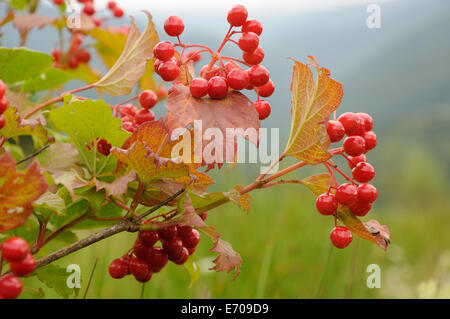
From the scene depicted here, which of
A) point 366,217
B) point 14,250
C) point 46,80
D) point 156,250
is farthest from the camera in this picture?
point 366,217

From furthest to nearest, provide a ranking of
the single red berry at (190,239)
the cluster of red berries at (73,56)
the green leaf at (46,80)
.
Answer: the cluster of red berries at (73,56) < the green leaf at (46,80) < the single red berry at (190,239)

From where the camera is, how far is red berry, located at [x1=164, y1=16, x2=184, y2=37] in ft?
1.79

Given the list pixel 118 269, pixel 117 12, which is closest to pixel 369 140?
pixel 118 269

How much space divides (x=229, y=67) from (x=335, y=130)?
137 millimetres

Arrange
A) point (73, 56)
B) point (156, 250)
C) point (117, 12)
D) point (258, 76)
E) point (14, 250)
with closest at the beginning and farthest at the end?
point (14, 250)
point (258, 76)
point (156, 250)
point (73, 56)
point (117, 12)

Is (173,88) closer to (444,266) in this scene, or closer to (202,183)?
(202,183)

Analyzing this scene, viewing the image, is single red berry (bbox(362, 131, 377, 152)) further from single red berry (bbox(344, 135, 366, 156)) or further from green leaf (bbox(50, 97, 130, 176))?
green leaf (bbox(50, 97, 130, 176))

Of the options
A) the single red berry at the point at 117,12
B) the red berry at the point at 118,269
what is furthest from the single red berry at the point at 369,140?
the single red berry at the point at 117,12

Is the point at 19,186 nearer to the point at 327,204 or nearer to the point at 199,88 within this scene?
the point at 199,88

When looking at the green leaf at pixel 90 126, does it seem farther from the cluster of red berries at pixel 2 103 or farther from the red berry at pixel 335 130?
the red berry at pixel 335 130

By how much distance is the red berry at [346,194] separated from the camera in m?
0.53

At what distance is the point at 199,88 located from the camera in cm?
47

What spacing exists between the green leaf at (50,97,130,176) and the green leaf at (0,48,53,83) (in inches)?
8.0

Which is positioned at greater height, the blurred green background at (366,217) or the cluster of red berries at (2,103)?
the cluster of red berries at (2,103)
